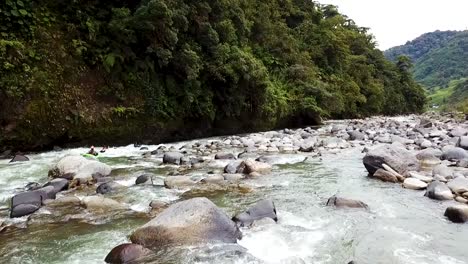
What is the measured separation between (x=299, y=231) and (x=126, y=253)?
94.3 inches

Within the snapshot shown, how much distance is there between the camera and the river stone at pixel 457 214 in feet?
19.0

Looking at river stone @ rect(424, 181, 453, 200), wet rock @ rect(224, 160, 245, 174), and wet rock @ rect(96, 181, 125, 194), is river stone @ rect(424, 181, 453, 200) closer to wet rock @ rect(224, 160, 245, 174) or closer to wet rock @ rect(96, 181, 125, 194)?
wet rock @ rect(224, 160, 245, 174)

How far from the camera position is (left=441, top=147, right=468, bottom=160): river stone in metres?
10.7

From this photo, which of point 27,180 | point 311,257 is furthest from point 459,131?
point 27,180

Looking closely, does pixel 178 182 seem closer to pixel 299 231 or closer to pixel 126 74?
pixel 299 231

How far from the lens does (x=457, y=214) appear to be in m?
5.84

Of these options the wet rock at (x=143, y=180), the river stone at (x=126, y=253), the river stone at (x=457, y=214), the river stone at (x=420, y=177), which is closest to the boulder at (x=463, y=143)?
the river stone at (x=420, y=177)

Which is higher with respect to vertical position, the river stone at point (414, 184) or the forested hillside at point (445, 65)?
the forested hillside at point (445, 65)

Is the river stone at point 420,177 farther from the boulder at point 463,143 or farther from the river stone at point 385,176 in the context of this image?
the boulder at point 463,143

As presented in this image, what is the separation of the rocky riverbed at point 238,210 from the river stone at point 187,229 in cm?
1

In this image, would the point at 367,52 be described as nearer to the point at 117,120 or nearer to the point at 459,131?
the point at 459,131

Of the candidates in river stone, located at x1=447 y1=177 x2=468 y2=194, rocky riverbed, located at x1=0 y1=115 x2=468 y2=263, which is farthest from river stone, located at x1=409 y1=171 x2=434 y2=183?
river stone, located at x1=447 y1=177 x2=468 y2=194

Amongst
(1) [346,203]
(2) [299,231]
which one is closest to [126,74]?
(1) [346,203]

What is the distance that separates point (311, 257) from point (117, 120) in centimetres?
1157
